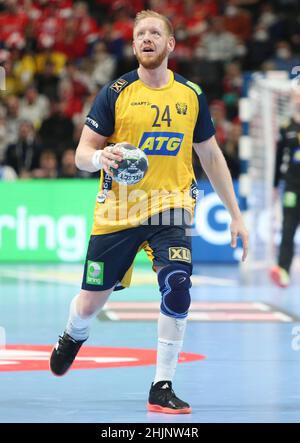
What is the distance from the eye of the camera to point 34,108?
22.5 metres

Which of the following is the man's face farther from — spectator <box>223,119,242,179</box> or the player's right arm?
spectator <box>223,119,242,179</box>

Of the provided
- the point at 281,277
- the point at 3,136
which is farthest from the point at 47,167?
the point at 281,277

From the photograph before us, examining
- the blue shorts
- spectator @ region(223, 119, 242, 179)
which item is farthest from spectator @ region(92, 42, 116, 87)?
the blue shorts

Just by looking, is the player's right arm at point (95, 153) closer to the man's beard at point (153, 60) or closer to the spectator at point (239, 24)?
the man's beard at point (153, 60)

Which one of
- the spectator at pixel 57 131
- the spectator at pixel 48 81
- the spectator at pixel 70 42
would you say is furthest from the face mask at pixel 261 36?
the spectator at pixel 57 131

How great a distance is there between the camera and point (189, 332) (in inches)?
432

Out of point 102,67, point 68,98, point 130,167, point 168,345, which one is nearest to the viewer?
point 130,167

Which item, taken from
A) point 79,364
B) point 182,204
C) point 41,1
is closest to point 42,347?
point 79,364

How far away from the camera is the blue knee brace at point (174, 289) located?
707 cm

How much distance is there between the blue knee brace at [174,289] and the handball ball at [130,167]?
0.68 meters

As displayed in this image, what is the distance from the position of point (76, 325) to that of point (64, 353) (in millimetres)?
239

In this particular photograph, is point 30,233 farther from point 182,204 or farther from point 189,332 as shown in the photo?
point 182,204

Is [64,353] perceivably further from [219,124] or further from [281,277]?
[219,124]
